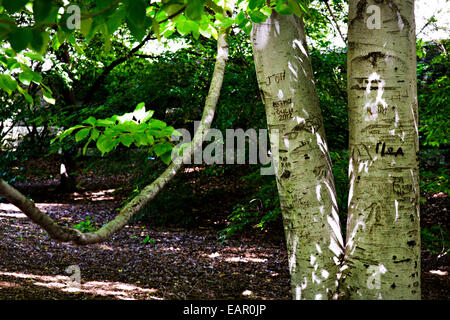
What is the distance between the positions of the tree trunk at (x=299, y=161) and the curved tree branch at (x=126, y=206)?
0.78 feet

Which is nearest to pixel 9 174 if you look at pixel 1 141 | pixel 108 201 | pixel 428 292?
pixel 1 141

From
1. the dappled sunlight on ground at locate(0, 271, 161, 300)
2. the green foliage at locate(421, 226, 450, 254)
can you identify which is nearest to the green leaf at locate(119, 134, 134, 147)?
the dappled sunlight on ground at locate(0, 271, 161, 300)

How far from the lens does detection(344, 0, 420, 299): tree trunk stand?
1.39m

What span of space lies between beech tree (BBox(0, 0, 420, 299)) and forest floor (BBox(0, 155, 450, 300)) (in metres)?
3.16

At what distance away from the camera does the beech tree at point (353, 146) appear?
1.39m

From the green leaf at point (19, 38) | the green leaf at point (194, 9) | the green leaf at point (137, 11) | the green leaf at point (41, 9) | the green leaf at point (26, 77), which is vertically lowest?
the green leaf at point (19, 38)

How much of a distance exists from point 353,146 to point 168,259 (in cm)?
493

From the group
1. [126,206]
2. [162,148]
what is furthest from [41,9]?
[162,148]

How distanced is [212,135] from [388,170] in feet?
17.2

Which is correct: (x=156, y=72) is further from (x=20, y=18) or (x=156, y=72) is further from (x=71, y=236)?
(x=71, y=236)

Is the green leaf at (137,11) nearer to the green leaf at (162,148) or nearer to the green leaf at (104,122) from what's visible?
the green leaf at (104,122)

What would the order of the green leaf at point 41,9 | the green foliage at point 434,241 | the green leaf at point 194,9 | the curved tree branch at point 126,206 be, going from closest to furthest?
1. the curved tree branch at point 126,206
2. the green leaf at point 41,9
3. the green leaf at point 194,9
4. the green foliage at point 434,241

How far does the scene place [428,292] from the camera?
466 cm

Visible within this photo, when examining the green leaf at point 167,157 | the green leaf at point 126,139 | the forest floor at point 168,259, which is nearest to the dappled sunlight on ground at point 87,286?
the forest floor at point 168,259
